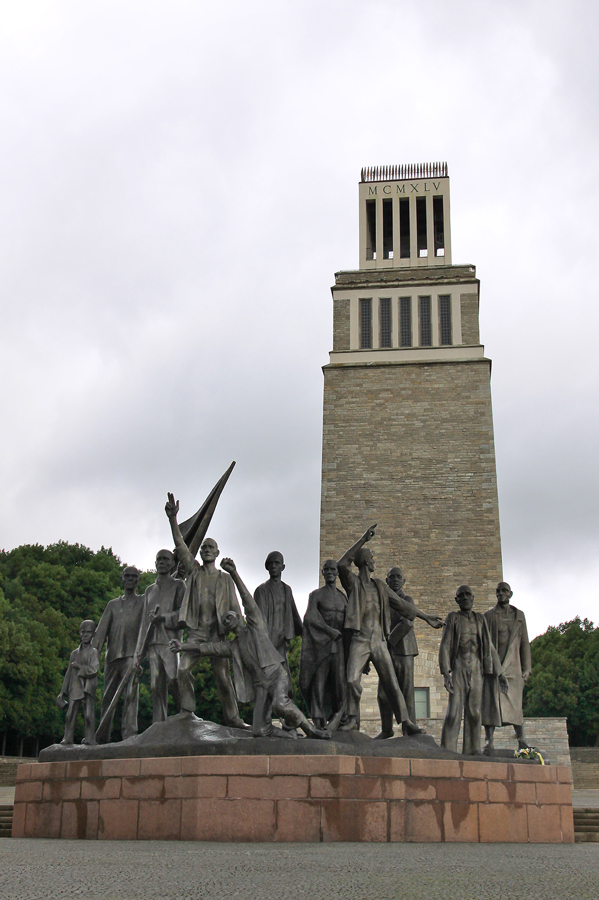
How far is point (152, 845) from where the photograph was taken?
731cm

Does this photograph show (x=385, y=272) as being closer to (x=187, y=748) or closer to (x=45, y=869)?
(x=187, y=748)

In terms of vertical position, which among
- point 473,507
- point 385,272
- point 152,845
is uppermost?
point 385,272

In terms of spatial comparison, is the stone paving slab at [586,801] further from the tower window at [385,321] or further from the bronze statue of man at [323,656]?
the tower window at [385,321]

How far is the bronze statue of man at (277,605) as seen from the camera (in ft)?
35.3

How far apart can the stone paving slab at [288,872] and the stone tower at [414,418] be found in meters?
22.5

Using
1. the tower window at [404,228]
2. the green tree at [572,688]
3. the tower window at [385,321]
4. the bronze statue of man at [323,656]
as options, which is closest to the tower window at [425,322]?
the tower window at [385,321]

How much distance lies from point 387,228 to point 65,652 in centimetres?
2315

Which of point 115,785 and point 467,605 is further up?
point 467,605

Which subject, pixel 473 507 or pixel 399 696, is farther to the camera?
pixel 473 507

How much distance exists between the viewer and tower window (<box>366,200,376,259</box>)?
3809cm

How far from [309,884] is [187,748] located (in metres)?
3.96

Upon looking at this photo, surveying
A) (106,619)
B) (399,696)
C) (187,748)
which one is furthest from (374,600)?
(106,619)

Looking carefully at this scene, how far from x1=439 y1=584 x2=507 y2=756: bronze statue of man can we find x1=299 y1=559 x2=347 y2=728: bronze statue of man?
127 centimetres

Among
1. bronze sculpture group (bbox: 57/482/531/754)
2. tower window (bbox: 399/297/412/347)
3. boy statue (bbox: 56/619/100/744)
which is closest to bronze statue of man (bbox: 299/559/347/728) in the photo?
bronze sculpture group (bbox: 57/482/531/754)
